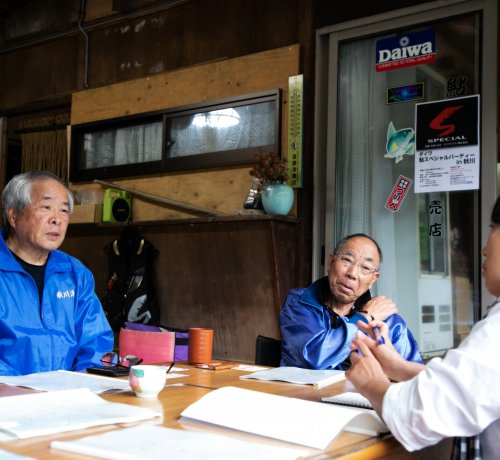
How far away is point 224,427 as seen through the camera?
122 cm

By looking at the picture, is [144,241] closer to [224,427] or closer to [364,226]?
[364,226]

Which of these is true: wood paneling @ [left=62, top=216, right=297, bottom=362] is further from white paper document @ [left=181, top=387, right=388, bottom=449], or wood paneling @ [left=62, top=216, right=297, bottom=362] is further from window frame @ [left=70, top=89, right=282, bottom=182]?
white paper document @ [left=181, top=387, right=388, bottom=449]

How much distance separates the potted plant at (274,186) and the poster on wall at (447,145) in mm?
834

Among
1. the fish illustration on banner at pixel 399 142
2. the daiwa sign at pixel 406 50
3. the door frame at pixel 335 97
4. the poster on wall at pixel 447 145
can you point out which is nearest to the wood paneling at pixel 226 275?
the door frame at pixel 335 97

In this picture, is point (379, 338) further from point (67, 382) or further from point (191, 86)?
point (191, 86)

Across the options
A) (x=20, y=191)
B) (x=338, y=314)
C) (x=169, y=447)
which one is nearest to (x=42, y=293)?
(x=20, y=191)

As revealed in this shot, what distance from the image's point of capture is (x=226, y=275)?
441 cm

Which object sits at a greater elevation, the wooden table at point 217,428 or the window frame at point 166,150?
the window frame at point 166,150

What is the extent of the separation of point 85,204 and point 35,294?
3008 millimetres

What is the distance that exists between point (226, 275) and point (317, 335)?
2153 mm

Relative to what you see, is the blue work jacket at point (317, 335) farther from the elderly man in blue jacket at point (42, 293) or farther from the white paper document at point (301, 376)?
the elderly man in blue jacket at point (42, 293)

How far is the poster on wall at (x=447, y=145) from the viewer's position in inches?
148

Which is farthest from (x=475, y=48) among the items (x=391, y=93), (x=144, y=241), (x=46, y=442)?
(x=46, y=442)

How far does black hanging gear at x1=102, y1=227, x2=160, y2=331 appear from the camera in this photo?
4699 millimetres
